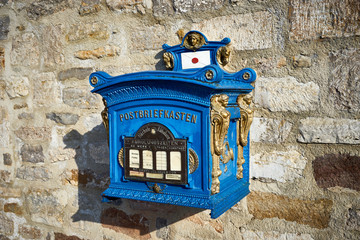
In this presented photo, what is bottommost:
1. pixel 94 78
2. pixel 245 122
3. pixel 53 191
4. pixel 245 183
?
pixel 53 191

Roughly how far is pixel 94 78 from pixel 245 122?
804 mm

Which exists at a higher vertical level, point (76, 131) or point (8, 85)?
point (8, 85)

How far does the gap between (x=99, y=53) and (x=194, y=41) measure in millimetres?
720

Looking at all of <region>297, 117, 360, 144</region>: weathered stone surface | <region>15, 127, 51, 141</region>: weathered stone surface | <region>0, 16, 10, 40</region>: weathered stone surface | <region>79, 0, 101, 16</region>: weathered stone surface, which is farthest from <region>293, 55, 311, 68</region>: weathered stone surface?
<region>0, 16, 10, 40</region>: weathered stone surface

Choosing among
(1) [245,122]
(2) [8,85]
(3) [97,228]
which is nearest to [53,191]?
(3) [97,228]

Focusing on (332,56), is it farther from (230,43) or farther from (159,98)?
(159,98)

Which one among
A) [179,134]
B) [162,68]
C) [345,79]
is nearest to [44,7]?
[162,68]

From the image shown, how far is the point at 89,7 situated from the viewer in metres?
2.26

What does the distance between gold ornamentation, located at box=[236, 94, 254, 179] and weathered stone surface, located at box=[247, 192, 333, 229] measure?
0.20 metres

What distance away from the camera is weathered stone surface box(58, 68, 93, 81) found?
2.30m

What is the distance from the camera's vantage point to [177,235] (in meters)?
2.08

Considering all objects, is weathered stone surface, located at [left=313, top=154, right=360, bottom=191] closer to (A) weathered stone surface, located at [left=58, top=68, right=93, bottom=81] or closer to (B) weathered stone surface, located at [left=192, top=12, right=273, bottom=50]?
(B) weathered stone surface, located at [left=192, top=12, right=273, bottom=50]

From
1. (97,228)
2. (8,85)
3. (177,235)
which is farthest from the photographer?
(8,85)

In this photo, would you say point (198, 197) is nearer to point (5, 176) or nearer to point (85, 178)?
point (85, 178)
